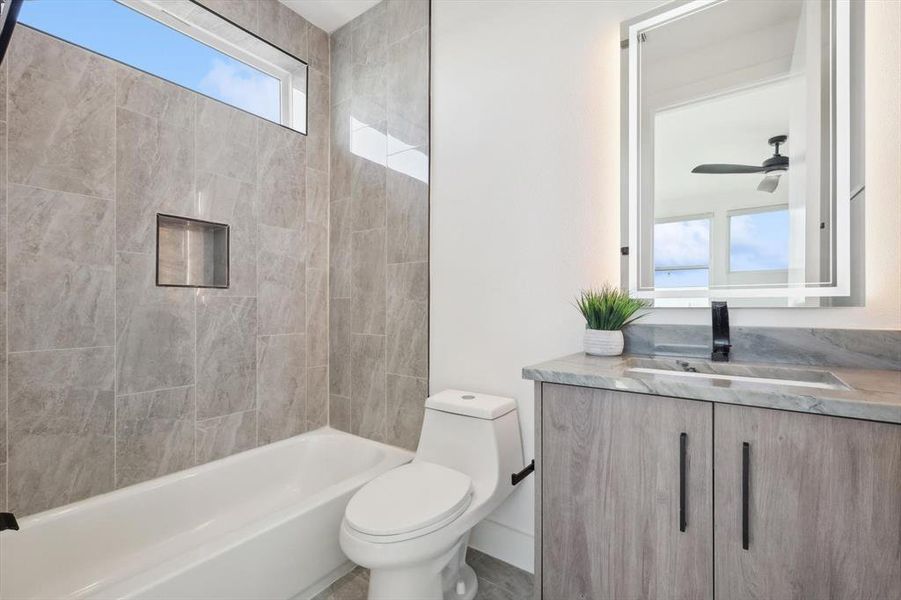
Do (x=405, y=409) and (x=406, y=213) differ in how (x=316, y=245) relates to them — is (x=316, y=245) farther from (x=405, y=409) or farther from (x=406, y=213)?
(x=405, y=409)

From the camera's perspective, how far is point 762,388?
0.89 metres

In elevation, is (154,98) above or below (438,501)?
above

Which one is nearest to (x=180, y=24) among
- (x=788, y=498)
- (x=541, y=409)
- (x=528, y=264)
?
(x=528, y=264)

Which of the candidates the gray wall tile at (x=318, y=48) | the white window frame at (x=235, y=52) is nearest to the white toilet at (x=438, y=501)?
the white window frame at (x=235, y=52)

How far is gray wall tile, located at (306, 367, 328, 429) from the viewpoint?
245 cm

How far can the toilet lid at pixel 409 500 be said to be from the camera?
1.26 m

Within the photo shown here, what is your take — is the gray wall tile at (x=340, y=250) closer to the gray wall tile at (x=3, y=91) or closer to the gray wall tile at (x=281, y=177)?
the gray wall tile at (x=281, y=177)

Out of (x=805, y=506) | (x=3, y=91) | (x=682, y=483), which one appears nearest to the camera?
(x=805, y=506)

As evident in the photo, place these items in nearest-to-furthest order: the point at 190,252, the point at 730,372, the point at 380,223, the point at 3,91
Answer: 1. the point at 730,372
2. the point at 3,91
3. the point at 190,252
4. the point at 380,223

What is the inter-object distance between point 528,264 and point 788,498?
1.15 metres

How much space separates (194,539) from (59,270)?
1.23 metres

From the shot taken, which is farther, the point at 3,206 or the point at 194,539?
the point at 194,539

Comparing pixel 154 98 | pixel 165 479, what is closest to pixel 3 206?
pixel 154 98

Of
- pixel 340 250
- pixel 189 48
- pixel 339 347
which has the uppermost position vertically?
pixel 189 48
